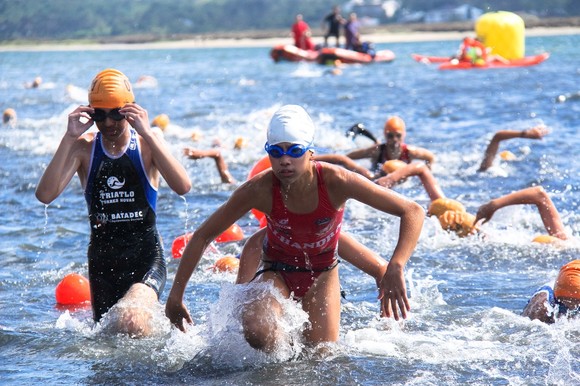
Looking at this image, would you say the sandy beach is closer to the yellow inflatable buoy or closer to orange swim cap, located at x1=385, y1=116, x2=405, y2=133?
the yellow inflatable buoy

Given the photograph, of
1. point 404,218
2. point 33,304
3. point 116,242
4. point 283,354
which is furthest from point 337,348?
point 33,304

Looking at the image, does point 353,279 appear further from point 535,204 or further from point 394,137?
point 394,137

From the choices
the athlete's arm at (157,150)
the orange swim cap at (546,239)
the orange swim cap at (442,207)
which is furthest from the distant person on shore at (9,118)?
the athlete's arm at (157,150)

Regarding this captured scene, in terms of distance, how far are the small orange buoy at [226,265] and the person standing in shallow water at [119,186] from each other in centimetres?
225

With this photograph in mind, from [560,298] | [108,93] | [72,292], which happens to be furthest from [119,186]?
[560,298]

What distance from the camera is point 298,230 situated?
5809 millimetres

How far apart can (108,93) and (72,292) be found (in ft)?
7.93

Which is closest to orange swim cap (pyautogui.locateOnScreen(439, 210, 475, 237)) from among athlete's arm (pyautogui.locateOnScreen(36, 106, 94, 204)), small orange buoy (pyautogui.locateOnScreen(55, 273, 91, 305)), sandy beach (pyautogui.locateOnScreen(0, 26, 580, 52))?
small orange buoy (pyautogui.locateOnScreen(55, 273, 91, 305))

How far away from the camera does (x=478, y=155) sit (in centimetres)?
1608

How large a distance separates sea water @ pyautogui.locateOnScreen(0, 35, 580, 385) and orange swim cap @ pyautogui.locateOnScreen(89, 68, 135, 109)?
1.43m

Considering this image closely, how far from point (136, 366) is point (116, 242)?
35.2 inches

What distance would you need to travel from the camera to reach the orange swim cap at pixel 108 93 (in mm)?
6266

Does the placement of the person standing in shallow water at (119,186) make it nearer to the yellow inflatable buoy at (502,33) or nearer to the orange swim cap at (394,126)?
the orange swim cap at (394,126)

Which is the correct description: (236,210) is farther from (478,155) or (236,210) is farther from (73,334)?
(478,155)
